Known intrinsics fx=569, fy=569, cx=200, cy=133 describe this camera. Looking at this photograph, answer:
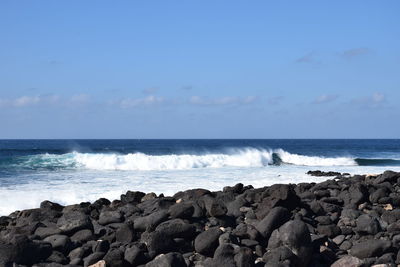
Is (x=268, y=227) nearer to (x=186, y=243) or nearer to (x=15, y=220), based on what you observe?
(x=186, y=243)

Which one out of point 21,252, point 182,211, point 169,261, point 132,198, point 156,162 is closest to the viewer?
point 169,261

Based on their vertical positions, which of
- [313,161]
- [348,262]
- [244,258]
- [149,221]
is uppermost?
[149,221]

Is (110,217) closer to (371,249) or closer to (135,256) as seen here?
(135,256)

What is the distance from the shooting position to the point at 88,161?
33469mm

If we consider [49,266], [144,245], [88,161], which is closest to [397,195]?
[144,245]

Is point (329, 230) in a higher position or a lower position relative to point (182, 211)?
lower

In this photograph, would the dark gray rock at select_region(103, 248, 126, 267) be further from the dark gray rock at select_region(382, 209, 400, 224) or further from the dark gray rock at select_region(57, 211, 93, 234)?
the dark gray rock at select_region(382, 209, 400, 224)

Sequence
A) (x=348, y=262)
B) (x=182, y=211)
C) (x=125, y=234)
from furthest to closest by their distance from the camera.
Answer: (x=182, y=211) → (x=125, y=234) → (x=348, y=262)

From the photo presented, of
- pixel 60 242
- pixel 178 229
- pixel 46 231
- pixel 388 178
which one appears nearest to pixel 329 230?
pixel 178 229

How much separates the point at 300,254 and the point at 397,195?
14.9 ft

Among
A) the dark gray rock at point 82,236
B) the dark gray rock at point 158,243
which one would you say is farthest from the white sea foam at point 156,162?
the dark gray rock at point 158,243

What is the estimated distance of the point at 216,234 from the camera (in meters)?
7.51

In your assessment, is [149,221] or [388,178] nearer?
[149,221]

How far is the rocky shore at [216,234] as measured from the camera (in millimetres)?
7012
